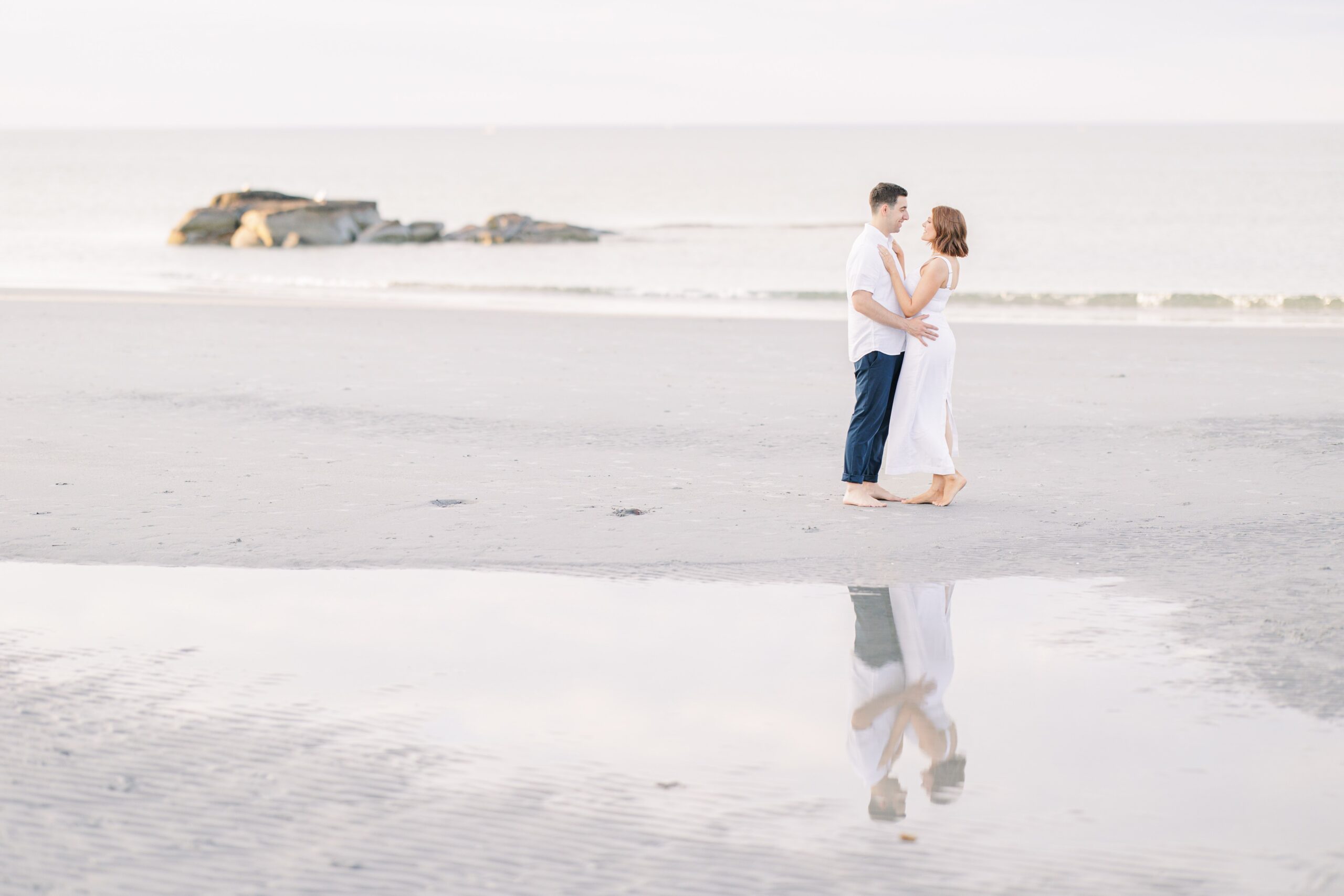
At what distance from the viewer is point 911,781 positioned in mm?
3678

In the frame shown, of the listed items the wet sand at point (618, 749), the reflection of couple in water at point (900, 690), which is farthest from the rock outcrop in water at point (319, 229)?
Answer: the wet sand at point (618, 749)

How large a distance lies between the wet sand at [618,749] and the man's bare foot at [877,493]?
5.83 ft

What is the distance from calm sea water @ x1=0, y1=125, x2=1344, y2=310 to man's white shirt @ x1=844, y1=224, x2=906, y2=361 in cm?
1929

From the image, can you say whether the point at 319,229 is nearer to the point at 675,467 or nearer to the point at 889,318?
the point at 675,467

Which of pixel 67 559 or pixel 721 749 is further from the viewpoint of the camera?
pixel 67 559

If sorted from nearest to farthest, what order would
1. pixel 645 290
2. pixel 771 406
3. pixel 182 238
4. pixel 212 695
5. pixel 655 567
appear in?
pixel 212 695, pixel 655 567, pixel 771 406, pixel 645 290, pixel 182 238

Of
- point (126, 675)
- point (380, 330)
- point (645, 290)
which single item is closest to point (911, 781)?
point (126, 675)

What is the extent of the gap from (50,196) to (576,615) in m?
86.5

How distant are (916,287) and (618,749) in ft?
13.2

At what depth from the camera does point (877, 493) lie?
730cm

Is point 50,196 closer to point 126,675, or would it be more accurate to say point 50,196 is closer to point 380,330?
point 380,330

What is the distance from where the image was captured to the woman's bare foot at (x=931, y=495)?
7.25 metres

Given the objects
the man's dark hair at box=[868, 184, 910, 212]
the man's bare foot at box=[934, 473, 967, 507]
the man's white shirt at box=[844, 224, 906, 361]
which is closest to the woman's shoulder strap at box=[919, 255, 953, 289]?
the man's white shirt at box=[844, 224, 906, 361]

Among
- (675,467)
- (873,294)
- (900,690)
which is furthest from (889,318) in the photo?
(900,690)
